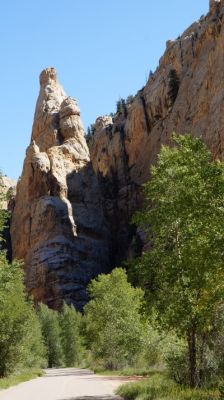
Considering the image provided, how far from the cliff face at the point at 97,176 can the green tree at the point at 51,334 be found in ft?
28.4

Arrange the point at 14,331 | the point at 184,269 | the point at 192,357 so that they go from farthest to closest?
the point at 14,331 < the point at 192,357 < the point at 184,269

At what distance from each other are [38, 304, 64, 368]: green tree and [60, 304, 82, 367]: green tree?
3.03ft

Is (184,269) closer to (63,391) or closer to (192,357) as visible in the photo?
(192,357)

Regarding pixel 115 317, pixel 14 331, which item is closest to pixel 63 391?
pixel 14 331

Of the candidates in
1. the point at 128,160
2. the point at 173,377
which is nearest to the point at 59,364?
the point at 128,160

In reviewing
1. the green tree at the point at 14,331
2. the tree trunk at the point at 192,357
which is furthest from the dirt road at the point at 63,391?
the green tree at the point at 14,331

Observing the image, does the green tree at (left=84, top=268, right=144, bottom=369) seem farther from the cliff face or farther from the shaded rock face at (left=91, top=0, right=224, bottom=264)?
the cliff face

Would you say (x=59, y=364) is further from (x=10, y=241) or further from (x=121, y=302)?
(x=121, y=302)

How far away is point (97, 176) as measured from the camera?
118 meters

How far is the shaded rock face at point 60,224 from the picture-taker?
99.3 m

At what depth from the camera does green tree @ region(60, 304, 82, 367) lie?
86.4 metres

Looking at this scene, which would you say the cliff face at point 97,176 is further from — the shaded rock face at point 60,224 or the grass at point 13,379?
the grass at point 13,379

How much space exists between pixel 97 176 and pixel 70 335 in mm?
40469

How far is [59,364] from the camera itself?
96.2 m
